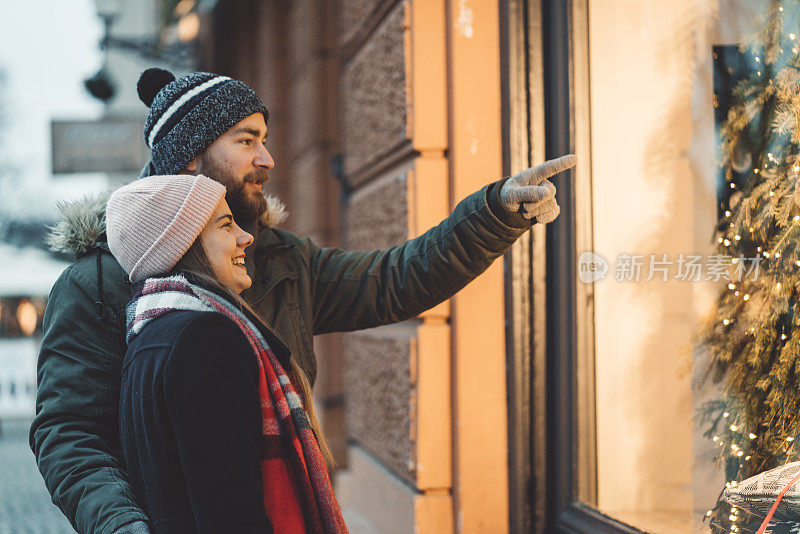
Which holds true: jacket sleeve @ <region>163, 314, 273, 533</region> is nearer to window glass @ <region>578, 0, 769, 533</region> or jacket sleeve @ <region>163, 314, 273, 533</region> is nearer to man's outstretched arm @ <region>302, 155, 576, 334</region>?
man's outstretched arm @ <region>302, 155, 576, 334</region>

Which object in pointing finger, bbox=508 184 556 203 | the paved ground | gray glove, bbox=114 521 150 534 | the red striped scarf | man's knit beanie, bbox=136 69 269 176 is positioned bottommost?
the paved ground

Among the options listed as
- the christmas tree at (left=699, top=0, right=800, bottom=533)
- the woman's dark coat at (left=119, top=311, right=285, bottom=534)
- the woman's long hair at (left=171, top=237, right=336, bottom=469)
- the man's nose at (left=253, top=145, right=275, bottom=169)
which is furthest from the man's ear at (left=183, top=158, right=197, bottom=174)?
the christmas tree at (left=699, top=0, right=800, bottom=533)

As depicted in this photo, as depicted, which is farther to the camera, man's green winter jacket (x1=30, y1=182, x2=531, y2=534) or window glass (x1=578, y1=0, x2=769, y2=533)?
window glass (x1=578, y1=0, x2=769, y2=533)

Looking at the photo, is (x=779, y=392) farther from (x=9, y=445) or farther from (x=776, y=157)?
(x=9, y=445)

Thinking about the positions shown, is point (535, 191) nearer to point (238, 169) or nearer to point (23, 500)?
point (238, 169)

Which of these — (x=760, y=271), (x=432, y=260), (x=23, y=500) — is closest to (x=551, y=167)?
(x=432, y=260)

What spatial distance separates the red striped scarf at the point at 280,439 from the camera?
1606 mm

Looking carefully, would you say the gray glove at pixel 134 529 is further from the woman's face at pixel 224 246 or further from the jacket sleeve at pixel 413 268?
the jacket sleeve at pixel 413 268

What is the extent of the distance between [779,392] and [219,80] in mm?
1601

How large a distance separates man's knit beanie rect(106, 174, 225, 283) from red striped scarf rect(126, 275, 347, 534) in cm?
7

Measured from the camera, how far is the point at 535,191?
2043 millimetres

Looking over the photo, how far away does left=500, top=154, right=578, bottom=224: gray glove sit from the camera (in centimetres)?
204

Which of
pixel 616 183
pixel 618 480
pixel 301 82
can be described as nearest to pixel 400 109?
pixel 616 183

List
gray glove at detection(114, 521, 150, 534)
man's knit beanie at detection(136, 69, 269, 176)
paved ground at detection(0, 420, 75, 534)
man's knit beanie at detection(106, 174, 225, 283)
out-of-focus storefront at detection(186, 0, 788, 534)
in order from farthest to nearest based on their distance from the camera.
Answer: paved ground at detection(0, 420, 75, 534) → out-of-focus storefront at detection(186, 0, 788, 534) → man's knit beanie at detection(136, 69, 269, 176) → man's knit beanie at detection(106, 174, 225, 283) → gray glove at detection(114, 521, 150, 534)
